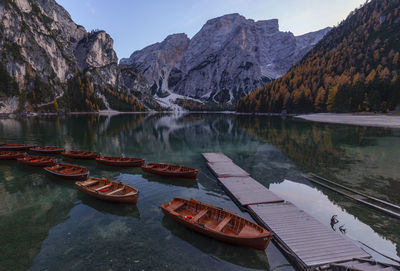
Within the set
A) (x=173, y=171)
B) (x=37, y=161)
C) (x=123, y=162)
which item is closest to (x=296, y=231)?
(x=173, y=171)

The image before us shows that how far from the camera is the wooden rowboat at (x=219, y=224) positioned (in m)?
12.1

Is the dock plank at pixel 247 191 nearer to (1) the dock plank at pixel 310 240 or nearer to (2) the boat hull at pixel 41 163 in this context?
(1) the dock plank at pixel 310 240

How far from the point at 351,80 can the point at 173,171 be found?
155 metres

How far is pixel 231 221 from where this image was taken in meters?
14.1

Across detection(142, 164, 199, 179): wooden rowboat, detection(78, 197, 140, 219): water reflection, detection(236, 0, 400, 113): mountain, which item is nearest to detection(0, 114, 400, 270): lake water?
detection(78, 197, 140, 219): water reflection

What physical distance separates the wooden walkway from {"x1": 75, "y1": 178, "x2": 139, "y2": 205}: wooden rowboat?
9.59 meters

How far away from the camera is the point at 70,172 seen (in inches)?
985

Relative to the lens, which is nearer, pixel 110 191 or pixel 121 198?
pixel 121 198

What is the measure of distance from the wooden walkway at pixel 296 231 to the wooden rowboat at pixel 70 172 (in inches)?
652

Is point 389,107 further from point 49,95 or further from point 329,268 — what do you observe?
point 49,95

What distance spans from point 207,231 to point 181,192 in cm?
886

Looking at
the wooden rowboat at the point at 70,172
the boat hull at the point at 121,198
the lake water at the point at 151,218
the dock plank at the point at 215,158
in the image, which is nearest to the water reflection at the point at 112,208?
the lake water at the point at 151,218

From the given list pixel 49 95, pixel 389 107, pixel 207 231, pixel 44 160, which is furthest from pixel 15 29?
pixel 389 107

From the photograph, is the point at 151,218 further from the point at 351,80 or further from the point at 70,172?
the point at 351,80
